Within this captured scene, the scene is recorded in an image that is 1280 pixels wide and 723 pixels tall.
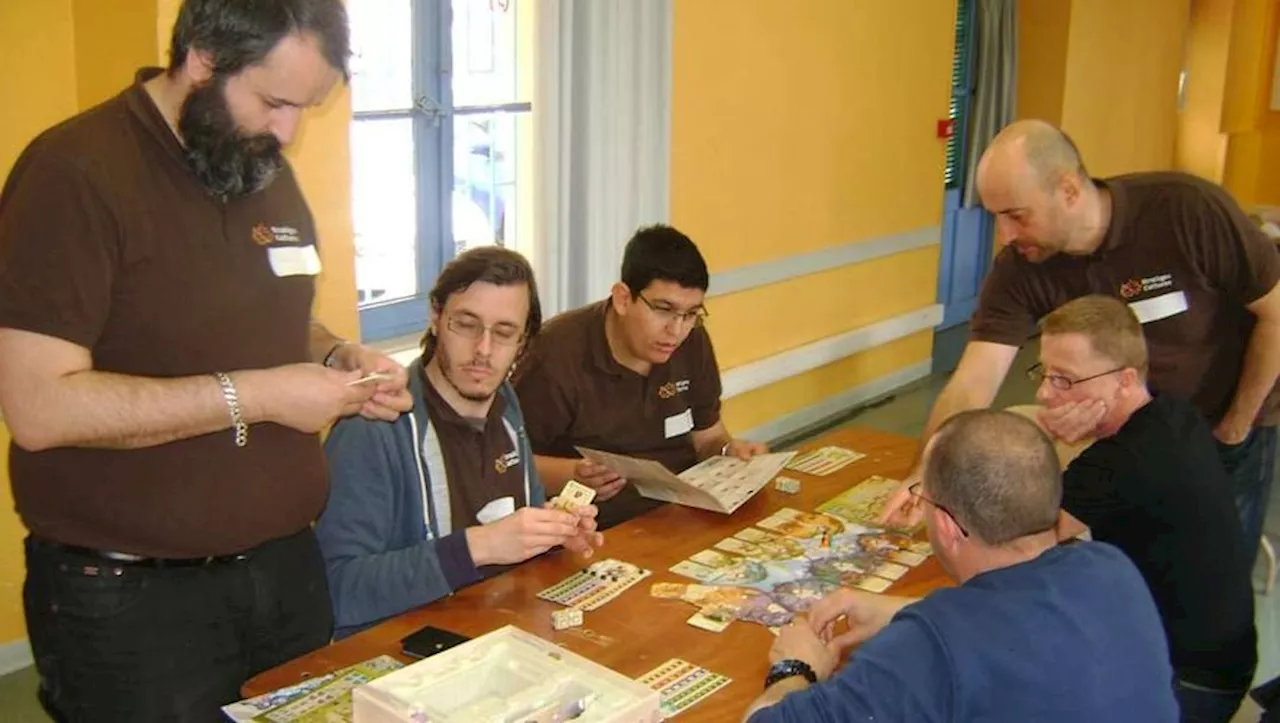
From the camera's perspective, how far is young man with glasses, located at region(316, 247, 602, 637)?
220 centimetres

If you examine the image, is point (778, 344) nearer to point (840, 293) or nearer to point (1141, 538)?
point (840, 293)

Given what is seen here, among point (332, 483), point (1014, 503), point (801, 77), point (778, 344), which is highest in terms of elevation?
point (801, 77)

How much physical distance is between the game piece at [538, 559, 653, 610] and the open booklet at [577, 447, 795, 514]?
265mm

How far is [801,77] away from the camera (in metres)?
5.58

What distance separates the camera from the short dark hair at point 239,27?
1788 millimetres

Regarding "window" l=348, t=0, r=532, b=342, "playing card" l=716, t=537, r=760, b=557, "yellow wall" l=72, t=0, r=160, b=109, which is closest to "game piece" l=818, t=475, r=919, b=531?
"playing card" l=716, t=537, r=760, b=557

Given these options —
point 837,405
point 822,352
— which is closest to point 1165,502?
point 822,352

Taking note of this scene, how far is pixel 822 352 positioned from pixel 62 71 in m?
3.81

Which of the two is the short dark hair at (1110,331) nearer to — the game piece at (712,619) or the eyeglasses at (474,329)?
the game piece at (712,619)

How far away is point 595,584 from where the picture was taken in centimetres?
233

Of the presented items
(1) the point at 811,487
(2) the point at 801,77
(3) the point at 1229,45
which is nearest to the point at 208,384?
(1) the point at 811,487

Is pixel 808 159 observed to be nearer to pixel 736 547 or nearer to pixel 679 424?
pixel 679 424

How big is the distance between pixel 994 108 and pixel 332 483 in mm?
6155

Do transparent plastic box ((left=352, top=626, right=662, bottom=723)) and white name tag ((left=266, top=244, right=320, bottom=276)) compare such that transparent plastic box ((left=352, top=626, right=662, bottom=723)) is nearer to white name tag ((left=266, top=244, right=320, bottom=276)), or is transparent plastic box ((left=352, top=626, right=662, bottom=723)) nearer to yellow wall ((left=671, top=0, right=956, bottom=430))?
white name tag ((left=266, top=244, right=320, bottom=276))
